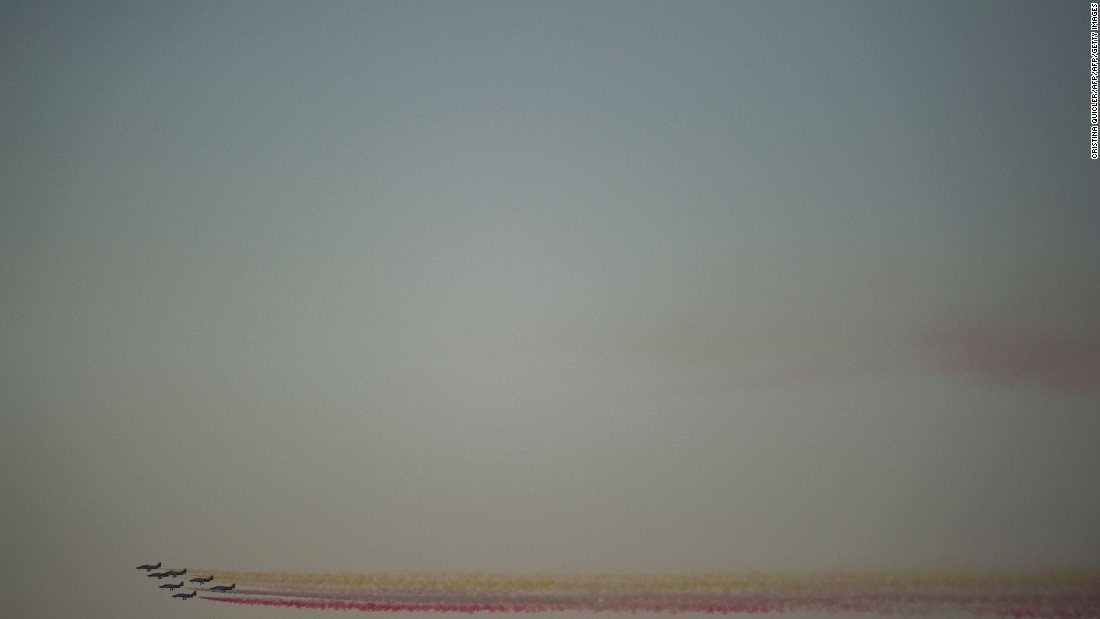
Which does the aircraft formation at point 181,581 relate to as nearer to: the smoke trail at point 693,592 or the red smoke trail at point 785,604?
the smoke trail at point 693,592

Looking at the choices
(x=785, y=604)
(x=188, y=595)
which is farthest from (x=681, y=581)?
(x=188, y=595)

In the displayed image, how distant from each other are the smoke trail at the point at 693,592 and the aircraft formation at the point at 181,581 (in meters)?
0.03

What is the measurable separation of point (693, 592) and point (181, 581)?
6.18 ft

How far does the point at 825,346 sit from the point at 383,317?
162cm

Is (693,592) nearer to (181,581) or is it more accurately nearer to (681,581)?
(681,581)

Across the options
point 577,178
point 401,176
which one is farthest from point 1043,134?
point 401,176

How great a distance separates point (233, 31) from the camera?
2795 millimetres

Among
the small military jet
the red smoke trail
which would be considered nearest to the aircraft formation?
the small military jet

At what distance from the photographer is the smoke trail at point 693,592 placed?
2477 mm

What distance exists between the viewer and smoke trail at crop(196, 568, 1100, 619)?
97.5 inches

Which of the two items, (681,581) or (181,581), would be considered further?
(181,581)

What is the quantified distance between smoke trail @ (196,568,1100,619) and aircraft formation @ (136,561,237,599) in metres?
0.03

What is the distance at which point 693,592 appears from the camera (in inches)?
99.3

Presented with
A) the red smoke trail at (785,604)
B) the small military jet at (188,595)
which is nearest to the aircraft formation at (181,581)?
the small military jet at (188,595)
